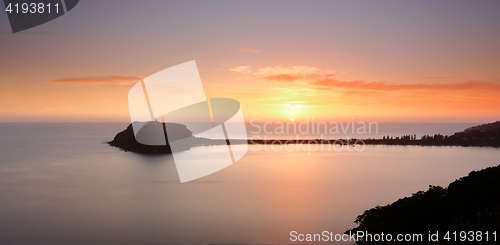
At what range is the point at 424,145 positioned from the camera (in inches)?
2272

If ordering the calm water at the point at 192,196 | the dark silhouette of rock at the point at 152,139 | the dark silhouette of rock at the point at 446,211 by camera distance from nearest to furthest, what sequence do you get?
the dark silhouette of rock at the point at 446,211
the calm water at the point at 192,196
the dark silhouette of rock at the point at 152,139

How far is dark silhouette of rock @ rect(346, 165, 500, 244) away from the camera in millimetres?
8594

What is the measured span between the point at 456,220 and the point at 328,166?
86.7 ft

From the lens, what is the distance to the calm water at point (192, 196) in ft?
49.1

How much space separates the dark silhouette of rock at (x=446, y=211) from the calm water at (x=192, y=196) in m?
5.55

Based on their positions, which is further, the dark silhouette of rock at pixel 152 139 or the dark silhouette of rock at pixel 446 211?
the dark silhouette of rock at pixel 152 139

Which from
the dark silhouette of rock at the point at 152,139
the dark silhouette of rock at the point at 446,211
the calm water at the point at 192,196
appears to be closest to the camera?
the dark silhouette of rock at the point at 446,211

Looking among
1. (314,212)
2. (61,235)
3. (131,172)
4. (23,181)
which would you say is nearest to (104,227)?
(61,235)

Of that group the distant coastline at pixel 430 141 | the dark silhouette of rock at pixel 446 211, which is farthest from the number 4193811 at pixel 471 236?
the distant coastline at pixel 430 141

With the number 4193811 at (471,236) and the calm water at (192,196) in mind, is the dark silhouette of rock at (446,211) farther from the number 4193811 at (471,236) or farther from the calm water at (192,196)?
the calm water at (192,196)

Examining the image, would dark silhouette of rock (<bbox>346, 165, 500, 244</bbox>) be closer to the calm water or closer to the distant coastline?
the calm water

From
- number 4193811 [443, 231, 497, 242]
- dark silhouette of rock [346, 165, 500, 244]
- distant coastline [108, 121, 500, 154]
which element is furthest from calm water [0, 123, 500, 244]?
distant coastline [108, 121, 500, 154]

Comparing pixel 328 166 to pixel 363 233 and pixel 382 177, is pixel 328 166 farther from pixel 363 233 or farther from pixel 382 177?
pixel 363 233

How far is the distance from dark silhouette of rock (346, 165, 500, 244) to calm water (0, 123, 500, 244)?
555cm
